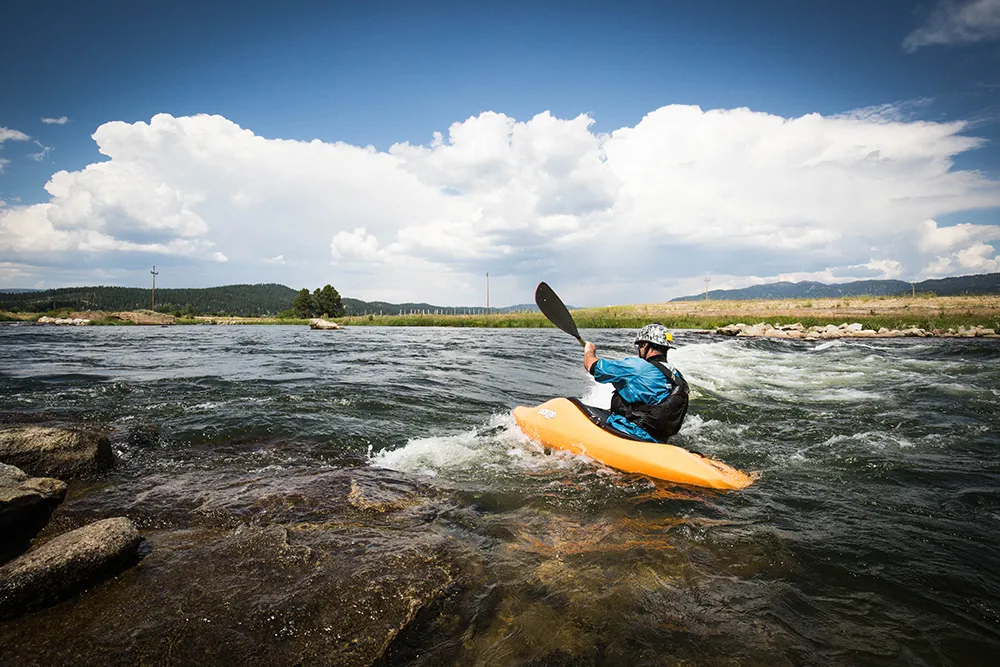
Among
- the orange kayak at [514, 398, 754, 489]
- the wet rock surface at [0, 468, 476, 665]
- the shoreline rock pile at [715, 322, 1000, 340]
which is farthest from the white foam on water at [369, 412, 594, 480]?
the shoreline rock pile at [715, 322, 1000, 340]

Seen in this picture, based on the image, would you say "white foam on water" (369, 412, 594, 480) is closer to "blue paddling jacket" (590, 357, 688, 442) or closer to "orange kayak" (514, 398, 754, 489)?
"orange kayak" (514, 398, 754, 489)

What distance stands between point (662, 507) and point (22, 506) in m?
5.04

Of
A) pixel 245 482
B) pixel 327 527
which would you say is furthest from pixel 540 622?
pixel 245 482

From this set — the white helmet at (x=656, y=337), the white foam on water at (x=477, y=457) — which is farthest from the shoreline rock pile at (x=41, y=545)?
the white helmet at (x=656, y=337)

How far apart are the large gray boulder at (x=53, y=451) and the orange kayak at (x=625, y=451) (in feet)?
16.5

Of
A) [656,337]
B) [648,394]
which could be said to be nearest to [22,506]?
[648,394]

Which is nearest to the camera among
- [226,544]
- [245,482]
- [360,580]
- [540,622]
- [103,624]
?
[103,624]

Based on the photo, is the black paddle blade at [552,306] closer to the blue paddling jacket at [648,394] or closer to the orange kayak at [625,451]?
the orange kayak at [625,451]

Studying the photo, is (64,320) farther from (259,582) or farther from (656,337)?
(656,337)

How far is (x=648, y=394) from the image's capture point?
5.67 m

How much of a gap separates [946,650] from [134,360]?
1926 cm

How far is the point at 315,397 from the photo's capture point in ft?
31.6

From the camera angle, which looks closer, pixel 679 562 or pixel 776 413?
pixel 679 562

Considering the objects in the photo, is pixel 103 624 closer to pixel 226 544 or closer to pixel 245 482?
pixel 226 544
